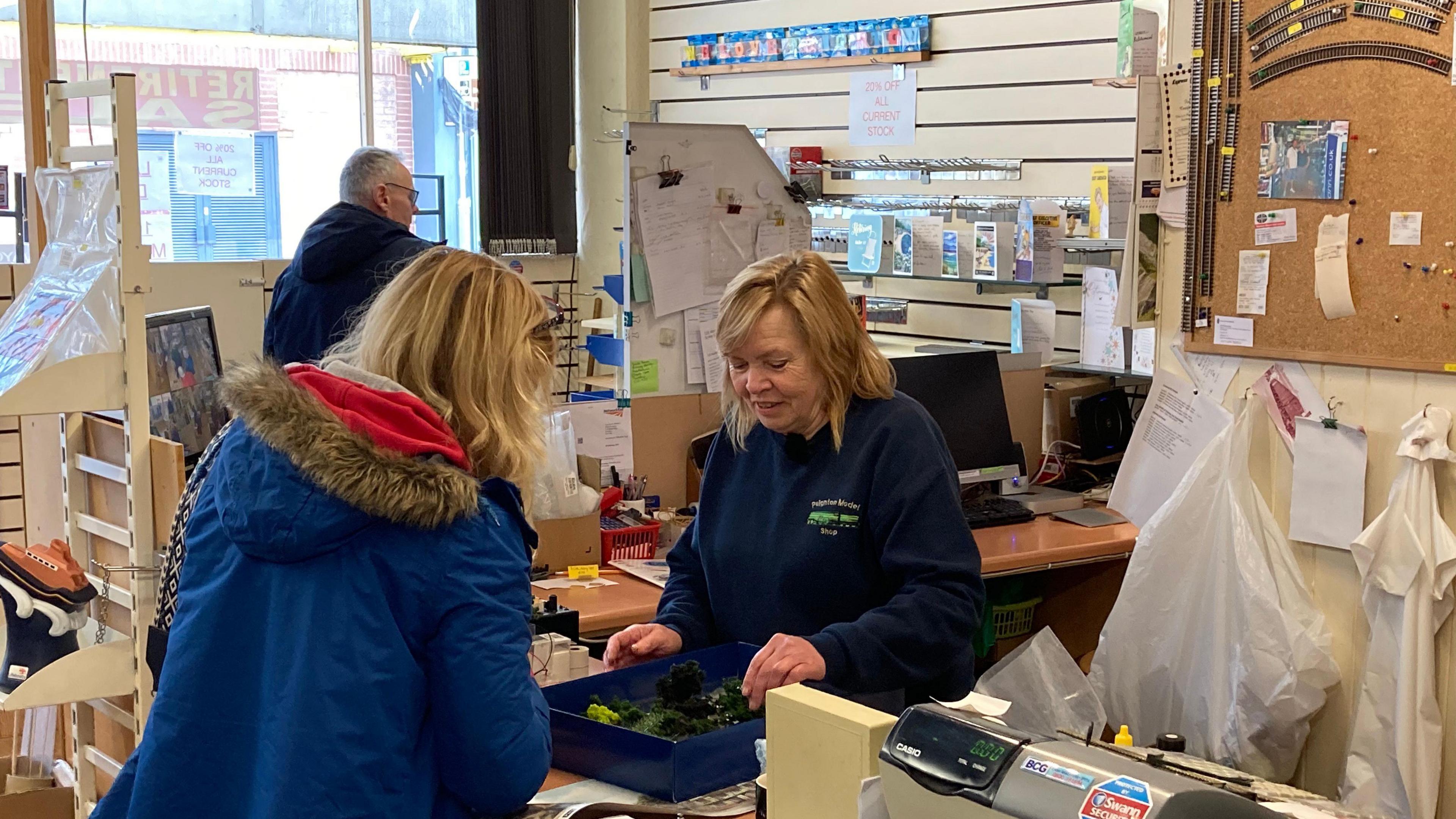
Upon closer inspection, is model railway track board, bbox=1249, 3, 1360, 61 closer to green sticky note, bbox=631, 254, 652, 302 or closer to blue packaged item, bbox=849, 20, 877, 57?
green sticky note, bbox=631, 254, 652, 302

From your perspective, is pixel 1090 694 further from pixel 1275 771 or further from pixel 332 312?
pixel 332 312

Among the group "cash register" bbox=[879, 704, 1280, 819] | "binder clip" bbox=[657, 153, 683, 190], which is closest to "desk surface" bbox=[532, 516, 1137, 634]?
"binder clip" bbox=[657, 153, 683, 190]

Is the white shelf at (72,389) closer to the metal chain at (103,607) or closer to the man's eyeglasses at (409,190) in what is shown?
the metal chain at (103,607)

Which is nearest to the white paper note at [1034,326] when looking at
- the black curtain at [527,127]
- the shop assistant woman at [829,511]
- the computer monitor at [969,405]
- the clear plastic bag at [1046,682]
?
the computer monitor at [969,405]

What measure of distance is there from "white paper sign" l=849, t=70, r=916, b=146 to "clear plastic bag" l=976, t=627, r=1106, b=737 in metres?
3.69

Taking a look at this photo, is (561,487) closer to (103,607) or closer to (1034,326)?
(103,607)

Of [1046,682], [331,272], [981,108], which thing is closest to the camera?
[1046,682]

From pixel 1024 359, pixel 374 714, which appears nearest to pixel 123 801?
pixel 374 714

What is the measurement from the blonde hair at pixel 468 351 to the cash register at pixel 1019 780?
777 millimetres

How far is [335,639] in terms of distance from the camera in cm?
157

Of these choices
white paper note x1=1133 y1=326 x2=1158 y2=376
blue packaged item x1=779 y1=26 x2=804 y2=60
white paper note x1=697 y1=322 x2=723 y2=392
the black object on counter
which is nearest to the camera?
the black object on counter

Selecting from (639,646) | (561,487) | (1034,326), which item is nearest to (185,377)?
(561,487)

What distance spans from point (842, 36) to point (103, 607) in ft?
14.2

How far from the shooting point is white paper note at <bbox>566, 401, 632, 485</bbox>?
3801 millimetres
